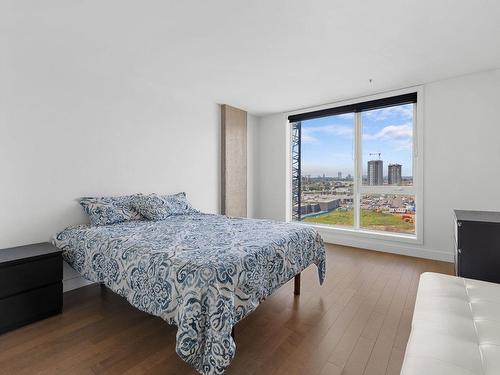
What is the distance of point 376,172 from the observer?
13.6ft

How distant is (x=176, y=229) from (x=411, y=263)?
3099 millimetres

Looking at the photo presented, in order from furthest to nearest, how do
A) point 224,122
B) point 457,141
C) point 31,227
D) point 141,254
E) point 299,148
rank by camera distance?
point 299,148 → point 224,122 → point 457,141 → point 31,227 → point 141,254

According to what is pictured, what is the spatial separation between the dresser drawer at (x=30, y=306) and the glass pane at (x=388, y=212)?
13.8 ft

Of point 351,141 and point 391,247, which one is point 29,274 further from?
point 351,141

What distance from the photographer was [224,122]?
14.6 ft

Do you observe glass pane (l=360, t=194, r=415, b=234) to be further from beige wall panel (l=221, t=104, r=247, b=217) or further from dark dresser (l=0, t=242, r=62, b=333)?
dark dresser (l=0, t=242, r=62, b=333)

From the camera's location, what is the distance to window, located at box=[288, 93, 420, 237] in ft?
12.8

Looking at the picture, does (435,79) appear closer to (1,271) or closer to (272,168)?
(272,168)

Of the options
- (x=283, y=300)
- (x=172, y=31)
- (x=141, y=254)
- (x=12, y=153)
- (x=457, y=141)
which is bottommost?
(x=283, y=300)

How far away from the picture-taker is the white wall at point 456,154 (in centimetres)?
316

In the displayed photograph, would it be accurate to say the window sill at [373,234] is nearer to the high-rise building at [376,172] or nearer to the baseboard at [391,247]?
the baseboard at [391,247]

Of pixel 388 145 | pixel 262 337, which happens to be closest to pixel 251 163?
pixel 388 145

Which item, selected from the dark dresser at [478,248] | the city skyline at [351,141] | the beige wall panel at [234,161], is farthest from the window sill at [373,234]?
the dark dresser at [478,248]

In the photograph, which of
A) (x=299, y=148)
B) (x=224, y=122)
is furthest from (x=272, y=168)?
(x=224, y=122)
